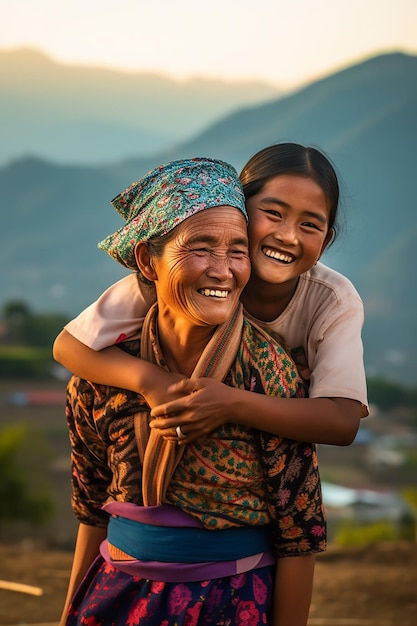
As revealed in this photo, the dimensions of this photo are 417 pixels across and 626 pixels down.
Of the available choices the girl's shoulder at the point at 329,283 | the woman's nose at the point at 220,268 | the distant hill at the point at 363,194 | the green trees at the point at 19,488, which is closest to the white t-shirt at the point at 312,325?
the girl's shoulder at the point at 329,283

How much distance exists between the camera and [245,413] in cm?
172

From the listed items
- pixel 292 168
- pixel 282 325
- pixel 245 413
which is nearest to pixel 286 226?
pixel 292 168

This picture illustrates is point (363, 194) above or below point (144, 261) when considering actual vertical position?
above

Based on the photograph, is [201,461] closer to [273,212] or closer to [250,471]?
[250,471]

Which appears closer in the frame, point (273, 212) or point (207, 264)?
point (207, 264)

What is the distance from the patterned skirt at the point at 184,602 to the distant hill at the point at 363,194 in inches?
591

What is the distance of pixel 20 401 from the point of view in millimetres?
16922

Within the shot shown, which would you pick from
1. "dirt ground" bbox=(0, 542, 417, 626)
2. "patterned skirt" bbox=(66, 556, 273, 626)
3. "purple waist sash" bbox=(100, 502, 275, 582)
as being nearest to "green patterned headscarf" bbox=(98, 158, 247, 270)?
"purple waist sash" bbox=(100, 502, 275, 582)

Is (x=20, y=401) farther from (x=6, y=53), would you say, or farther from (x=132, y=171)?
(x=6, y=53)

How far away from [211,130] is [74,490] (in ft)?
64.2

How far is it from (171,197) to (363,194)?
1492cm

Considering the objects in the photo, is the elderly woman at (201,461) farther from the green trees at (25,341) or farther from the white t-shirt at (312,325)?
the green trees at (25,341)

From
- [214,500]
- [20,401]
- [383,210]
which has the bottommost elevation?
[214,500]

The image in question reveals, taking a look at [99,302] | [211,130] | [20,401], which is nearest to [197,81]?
[211,130]
